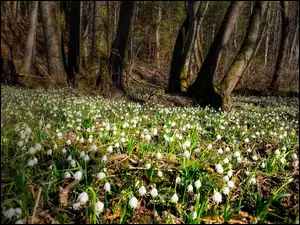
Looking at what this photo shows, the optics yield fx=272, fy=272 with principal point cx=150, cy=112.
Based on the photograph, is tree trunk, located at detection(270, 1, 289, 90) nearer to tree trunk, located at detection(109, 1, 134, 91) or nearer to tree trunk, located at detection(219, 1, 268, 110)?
tree trunk, located at detection(219, 1, 268, 110)

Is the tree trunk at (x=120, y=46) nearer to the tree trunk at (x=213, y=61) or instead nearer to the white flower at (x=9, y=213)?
the tree trunk at (x=213, y=61)

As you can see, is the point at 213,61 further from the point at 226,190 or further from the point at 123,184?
the point at 123,184

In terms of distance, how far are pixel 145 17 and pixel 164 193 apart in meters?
24.8

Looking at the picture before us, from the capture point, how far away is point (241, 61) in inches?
305

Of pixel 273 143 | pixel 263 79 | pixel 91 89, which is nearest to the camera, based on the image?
pixel 273 143

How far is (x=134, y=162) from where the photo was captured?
2.70 m

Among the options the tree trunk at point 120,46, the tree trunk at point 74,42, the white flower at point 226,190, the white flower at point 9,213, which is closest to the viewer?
the white flower at point 9,213

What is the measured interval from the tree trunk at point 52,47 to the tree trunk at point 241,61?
4847 mm

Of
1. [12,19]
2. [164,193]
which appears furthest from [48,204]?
[12,19]

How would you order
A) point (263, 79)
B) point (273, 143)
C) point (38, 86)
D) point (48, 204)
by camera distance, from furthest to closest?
point (263, 79) < point (38, 86) < point (273, 143) < point (48, 204)

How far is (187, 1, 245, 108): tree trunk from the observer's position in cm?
782

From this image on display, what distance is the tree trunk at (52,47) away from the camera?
7.74m

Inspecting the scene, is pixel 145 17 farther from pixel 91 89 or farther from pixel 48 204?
pixel 48 204

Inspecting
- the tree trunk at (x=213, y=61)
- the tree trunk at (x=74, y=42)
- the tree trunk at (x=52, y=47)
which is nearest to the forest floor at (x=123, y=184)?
the tree trunk at (x=213, y=61)
